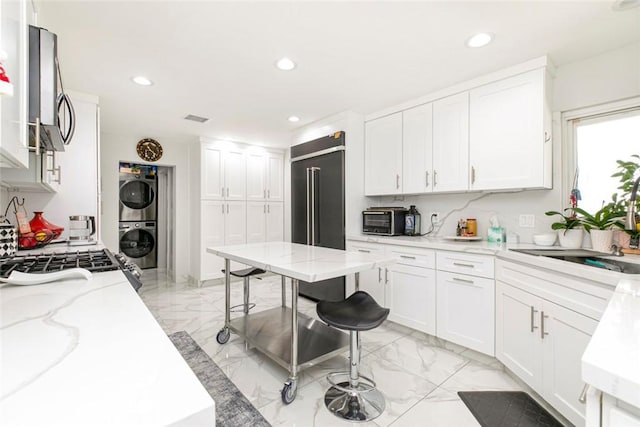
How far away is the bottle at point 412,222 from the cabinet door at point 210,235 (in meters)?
2.92

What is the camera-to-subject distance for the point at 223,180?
4.66m

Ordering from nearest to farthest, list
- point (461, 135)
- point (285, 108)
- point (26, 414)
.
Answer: point (26, 414) → point (461, 135) → point (285, 108)

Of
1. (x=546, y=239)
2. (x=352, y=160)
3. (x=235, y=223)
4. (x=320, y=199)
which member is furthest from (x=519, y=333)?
(x=235, y=223)

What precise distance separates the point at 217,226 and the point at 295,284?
312 centimetres

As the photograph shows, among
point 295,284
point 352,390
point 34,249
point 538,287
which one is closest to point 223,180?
point 34,249

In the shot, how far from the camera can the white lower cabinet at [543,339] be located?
4.72 ft

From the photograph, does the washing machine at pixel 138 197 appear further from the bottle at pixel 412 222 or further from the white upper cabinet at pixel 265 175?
the bottle at pixel 412 222

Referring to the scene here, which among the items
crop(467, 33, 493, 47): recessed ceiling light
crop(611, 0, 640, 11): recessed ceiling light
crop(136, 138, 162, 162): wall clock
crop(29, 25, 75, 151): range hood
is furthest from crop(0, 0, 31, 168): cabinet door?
crop(136, 138, 162, 162): wall clock

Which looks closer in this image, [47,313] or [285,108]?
[47,313]

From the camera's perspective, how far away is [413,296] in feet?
8.66

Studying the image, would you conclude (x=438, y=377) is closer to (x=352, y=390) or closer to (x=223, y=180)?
(x=352, y=390)

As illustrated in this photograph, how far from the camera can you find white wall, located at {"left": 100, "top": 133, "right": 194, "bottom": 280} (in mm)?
4219

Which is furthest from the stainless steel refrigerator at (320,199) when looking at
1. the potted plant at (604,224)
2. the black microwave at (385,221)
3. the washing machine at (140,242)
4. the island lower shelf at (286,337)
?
the washing machine at (140,242)

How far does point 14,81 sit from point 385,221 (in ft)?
9.24
